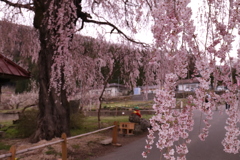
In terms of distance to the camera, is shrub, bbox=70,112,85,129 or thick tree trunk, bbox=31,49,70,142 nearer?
thick tree trunk, bbox=31,49,70,142

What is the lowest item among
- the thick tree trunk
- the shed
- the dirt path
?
the dirt path

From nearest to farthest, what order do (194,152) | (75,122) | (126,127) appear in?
(194,152)
(126,127)
(75,122)

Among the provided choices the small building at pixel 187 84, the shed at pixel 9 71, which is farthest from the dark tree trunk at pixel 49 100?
the small building at pixel 187 84

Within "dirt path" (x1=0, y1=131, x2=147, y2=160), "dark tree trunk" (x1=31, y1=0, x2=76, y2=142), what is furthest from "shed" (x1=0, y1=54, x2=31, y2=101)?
"dirt path" (x1=0, y1=131, x2=147, y2=160)

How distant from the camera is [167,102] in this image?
7.04ft

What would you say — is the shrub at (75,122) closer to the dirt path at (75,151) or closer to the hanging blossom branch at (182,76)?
the dirt path at (75,151)

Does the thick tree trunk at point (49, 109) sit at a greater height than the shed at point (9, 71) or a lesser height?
lesser

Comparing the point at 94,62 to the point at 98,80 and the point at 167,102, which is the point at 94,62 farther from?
the point at 167,102

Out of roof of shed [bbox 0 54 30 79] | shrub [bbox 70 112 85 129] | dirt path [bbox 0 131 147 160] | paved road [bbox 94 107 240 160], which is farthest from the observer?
shrub [bbox 70 112 85 129]

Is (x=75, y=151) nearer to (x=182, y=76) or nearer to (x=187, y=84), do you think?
(x=187, y=84)

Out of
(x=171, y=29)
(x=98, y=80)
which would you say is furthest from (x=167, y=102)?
(x=98, y=80)

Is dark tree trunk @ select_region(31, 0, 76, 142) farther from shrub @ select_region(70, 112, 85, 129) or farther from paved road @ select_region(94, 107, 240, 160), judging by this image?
shrub @ select_region(70, 112, 85, 129)

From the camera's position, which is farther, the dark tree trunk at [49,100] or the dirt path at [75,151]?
the dark tree trunk at [49,100]

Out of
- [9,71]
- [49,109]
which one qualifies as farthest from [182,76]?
[49,109]
